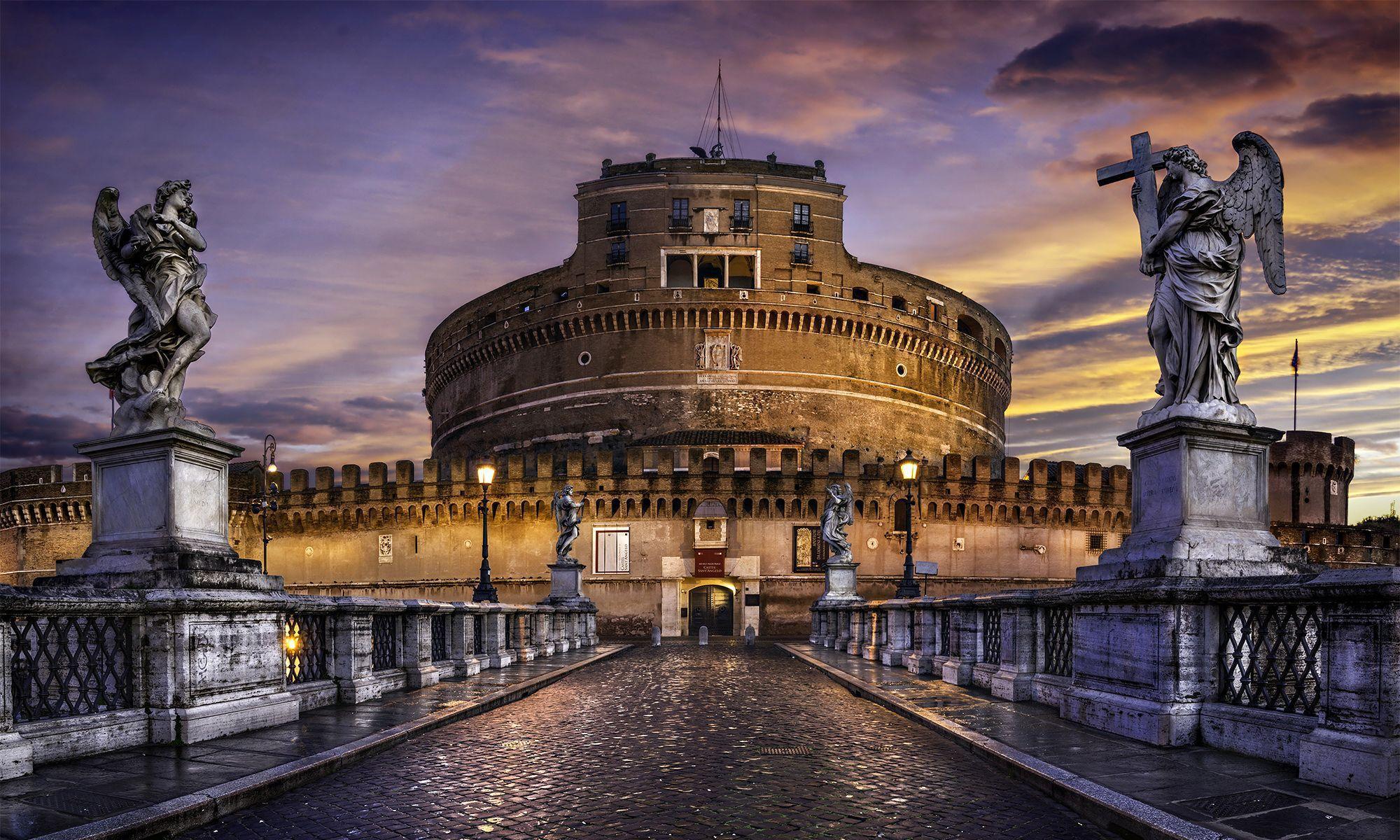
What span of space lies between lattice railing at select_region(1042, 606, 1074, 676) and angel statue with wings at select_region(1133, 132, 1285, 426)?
2.22m

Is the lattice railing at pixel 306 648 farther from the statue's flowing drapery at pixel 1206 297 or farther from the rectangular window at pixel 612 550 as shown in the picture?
the rectangular window at pixel 612 550

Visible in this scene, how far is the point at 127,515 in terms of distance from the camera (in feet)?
28.0

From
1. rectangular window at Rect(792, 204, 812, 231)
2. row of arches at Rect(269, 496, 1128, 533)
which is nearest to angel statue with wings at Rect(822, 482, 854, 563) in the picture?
row of arches at Rect(269, 496, 1128, 533)

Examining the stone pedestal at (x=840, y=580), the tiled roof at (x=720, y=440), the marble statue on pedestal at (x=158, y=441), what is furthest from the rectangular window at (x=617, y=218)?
the marble statue on pedestal at (x=158, y=441)

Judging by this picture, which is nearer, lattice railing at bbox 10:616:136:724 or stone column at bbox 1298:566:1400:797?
stone column at bbox 1298:566:1400:797

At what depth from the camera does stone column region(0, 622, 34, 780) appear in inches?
259

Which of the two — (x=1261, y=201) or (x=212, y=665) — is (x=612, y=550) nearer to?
(x=212, y=665)

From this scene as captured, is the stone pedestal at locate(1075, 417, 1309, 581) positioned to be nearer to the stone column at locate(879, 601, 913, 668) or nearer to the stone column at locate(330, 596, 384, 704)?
the stone column at locate(330, 596, 384, 704)

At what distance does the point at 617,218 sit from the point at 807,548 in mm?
Result: 21473

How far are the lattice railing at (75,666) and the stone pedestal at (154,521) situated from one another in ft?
1.53

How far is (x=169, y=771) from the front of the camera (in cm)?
683

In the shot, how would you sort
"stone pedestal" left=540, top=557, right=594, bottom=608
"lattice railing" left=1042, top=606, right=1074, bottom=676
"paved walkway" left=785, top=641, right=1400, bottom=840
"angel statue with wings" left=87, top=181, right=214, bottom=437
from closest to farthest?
1. "paved walkway" left=785, top=641, right=1400, bottom=840
2. "angel statue with wings" left=87, top=181, right=214, bottom=437
3. "lattice railing" left=1042, top=606, right=1074, bottom=676
4. "stone pedestal" left=540, top=557, right=594, bottom=608

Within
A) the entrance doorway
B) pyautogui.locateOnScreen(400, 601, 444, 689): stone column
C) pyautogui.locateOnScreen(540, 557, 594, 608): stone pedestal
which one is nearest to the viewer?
pyautogui.locateOnScreen(400, 601, 444, 689): stone column

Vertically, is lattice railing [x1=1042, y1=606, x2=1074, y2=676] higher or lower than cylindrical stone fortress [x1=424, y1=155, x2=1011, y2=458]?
lower
